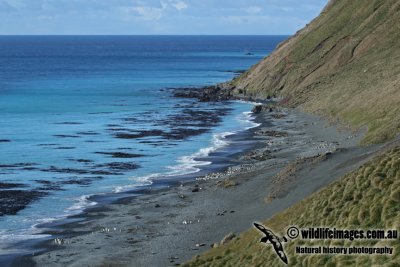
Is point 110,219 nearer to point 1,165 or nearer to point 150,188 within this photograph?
point 150,188

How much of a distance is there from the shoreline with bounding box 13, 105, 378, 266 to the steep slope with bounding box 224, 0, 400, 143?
54.7 ft

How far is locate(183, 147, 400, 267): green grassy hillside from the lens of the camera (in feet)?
82.8

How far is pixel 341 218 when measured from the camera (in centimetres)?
2852

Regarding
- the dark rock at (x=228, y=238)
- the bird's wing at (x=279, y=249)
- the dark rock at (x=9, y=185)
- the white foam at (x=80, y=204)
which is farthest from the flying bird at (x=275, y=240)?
the dark rock at (x=9, y=185)

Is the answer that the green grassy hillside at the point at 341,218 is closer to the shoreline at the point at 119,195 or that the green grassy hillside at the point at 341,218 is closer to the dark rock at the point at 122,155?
the shoreline at the point at 119,195

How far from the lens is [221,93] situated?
116062 millimetres

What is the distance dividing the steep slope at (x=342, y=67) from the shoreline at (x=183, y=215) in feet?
54.7

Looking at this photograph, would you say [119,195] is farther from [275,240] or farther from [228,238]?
[275,240]

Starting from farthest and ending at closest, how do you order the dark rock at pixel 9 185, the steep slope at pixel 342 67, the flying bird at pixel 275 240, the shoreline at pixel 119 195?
the steep slope at pixel 342 67 → the dark rock at pixel 9 185 → the shoreline at pixel 119 195 → the flying bird at pixel 275 240

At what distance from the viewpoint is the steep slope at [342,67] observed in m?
71.9

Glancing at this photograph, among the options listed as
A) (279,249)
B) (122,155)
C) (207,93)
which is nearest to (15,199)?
(122,155)

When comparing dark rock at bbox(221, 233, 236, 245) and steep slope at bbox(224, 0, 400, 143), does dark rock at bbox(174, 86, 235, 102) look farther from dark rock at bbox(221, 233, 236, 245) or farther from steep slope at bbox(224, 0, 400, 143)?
dark rock at bbox(221, 233, 236, 245)

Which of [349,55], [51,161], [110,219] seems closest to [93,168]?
[51,161]

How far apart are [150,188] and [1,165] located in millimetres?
15302
